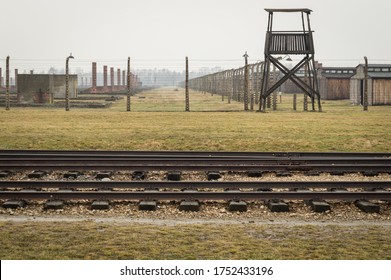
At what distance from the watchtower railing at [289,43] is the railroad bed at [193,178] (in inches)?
655

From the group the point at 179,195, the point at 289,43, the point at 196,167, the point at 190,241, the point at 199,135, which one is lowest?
the point at 190,241

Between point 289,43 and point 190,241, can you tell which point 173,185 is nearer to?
point 190,241

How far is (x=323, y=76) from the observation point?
184ft

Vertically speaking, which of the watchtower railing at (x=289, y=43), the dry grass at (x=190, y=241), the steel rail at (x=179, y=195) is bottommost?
the dry grass at (x=190, y=241)

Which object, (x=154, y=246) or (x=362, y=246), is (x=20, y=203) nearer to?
(x=154, y=246)

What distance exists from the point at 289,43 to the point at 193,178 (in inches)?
797

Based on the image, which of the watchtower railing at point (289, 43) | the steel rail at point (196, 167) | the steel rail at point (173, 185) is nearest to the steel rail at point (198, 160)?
the steel rail at point (196, 167)

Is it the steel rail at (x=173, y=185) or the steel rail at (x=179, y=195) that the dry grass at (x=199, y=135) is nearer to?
the steel rail at (x=173, y=185)

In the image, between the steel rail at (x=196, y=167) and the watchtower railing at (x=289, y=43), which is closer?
the steel rail at (x=196, y=167)

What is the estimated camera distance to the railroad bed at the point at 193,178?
29.6 feet

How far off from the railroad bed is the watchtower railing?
54.5 feet

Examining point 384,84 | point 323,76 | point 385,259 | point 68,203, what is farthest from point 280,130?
point 323,76

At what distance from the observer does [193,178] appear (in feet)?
36.6

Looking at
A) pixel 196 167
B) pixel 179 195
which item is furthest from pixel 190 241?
pixel 196 167
